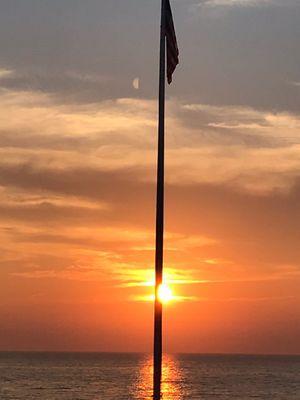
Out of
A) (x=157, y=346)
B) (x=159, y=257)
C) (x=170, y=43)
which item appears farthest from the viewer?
(x=170, y=43)

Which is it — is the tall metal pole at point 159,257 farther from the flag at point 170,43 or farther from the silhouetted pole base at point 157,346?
the flag at point 170,43

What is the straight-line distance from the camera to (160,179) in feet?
71.3

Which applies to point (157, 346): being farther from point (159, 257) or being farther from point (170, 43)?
point (170, 43)

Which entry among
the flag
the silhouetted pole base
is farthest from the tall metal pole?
the flag

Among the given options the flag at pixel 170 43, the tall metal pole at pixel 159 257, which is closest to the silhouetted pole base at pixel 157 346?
the tall metal pole at pixel 159 257

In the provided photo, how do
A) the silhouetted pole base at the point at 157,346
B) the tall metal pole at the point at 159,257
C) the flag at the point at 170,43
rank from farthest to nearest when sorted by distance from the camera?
1. the flag at the point at 170,43
2. the tall metal pole at the point at 159,257
3. the silhouetted pole base at the point at 157,346

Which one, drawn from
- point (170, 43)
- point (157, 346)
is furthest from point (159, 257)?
point (170, 43)

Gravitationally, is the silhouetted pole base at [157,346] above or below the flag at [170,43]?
below

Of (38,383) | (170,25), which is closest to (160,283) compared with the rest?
(170,25)

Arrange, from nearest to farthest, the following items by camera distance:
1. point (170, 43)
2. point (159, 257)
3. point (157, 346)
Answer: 1. point (157, 346)
2. point (159, 257)
3. point (170, 43)

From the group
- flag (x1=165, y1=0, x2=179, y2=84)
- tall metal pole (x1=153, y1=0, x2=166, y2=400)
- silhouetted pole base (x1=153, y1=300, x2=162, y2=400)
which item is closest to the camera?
silhouetted pole base (x1=153, y1=300, x2=162, y2=400)

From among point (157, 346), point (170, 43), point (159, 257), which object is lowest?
Answer: point (157, 346)

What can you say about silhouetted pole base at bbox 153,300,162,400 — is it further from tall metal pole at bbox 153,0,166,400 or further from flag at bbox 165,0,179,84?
flag at bbox 165,0,179,84

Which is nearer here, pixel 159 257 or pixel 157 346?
pixel 157 346
